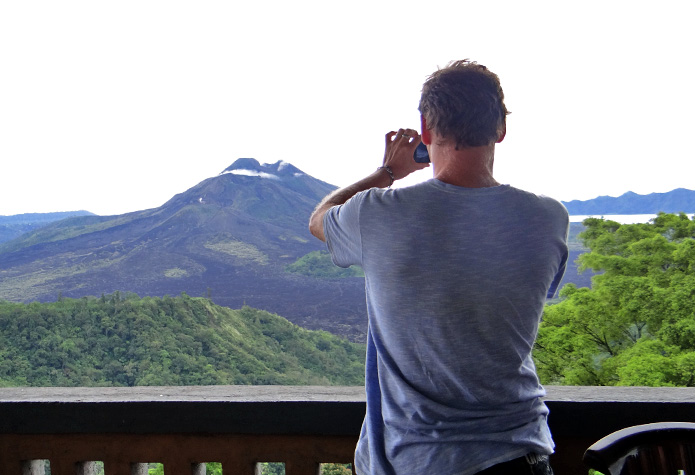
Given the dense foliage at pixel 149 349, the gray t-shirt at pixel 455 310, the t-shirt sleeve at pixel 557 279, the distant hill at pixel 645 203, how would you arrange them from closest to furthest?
the gray t-shirt at pixel 455 310, the t-shirt sleeve at pixel 557 279, the distant hill at pixel 645 203, the dense foliage at pixel 149 349

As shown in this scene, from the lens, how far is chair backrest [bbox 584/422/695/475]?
833mm

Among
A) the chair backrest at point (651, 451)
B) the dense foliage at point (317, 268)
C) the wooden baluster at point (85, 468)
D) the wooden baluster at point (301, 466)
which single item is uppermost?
the chair backrest at point (651, 451)

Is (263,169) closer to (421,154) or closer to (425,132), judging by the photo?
(421,154)

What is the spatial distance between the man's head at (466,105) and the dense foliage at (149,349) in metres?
7.83

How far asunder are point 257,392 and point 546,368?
25.4 feet

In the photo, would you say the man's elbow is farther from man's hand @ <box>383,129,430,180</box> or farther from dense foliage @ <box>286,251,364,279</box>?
dense foliage @ <box>286,251,364,279</box>

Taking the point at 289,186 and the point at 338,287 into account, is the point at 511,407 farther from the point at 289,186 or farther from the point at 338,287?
the point at 289,186

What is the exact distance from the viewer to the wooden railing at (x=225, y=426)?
3.90ft

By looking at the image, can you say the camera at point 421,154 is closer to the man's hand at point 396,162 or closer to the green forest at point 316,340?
the man's hand at point 396,162

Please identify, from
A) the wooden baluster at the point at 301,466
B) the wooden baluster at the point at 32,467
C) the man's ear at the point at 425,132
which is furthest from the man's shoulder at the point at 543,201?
the wooden baluster at the point at 32,467

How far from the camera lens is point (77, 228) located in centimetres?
5031

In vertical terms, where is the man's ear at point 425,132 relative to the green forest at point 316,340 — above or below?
above

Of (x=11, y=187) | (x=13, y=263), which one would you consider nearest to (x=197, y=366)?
(x=11, y=187)

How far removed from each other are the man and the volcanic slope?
2967cm
